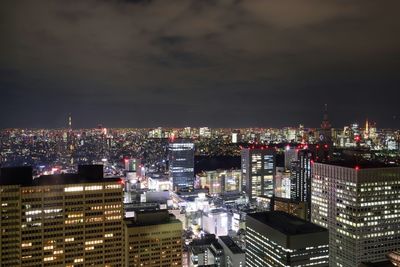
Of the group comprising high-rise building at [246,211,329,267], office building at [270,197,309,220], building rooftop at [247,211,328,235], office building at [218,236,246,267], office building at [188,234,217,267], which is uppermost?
building rooftop at [247,211,328,235]

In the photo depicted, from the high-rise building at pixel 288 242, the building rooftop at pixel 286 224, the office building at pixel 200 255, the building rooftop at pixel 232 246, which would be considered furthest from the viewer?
the office building at pixel 200 255

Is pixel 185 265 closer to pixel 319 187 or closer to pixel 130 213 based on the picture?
pixel 130 213

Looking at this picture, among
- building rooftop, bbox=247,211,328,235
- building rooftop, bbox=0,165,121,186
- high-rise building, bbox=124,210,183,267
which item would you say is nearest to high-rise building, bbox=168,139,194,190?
building rooftop, bbox=247,211,328,235

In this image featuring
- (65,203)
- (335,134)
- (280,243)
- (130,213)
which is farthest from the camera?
(335,134)

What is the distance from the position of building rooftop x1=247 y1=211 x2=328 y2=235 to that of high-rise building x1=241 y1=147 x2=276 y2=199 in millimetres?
29393

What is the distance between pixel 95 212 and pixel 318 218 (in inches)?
647

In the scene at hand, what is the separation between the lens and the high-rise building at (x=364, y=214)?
24.2m

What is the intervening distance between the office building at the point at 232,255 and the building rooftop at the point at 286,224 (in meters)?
4.38

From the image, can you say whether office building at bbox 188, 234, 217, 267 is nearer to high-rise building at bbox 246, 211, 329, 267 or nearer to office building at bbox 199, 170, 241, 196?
high-rise building at bbox 246, 211, 329, 267

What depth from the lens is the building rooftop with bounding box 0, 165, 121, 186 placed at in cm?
1756

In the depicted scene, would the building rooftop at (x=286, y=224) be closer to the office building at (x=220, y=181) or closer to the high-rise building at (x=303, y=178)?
the high-rise building at (x=303, y=178)

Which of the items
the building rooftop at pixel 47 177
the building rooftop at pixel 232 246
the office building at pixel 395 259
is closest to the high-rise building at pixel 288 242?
the office building at pixel 395 259

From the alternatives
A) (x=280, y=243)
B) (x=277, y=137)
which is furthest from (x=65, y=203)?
(x=277, y=137)

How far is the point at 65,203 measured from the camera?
18.1 m
